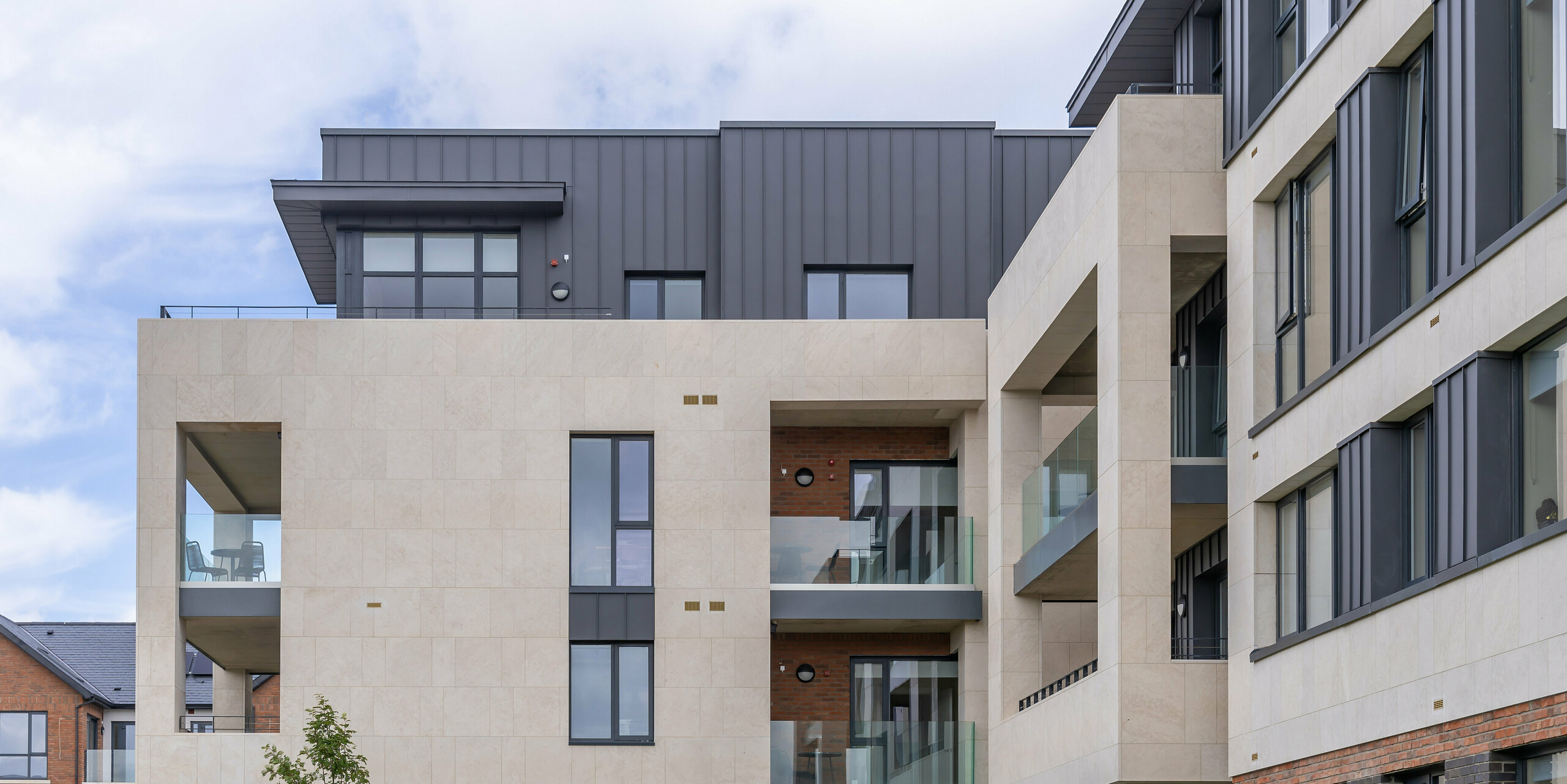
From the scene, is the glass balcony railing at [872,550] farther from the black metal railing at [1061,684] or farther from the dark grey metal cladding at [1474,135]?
the dark grey metal cladding at [1474,135]

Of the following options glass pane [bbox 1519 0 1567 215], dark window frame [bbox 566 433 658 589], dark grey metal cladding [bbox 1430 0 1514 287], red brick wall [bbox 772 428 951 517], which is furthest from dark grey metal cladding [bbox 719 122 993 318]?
glass pane [bbox 1519 0 1567 215]

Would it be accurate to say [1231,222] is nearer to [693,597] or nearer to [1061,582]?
[1061,582]

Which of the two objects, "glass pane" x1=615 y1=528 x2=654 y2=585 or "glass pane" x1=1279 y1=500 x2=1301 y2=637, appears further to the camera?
"glass pane" x1=615 y1=528 x2=654 y2=585

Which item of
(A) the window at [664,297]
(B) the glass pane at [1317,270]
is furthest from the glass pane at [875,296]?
(B) the glass pane at [1317,270]

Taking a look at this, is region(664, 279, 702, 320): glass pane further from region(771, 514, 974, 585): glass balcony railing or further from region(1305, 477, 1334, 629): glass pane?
region(1305, 477, 1334, 629): glass pane

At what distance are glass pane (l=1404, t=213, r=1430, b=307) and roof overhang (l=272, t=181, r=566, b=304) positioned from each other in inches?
634

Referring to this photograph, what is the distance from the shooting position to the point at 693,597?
25.2 metres

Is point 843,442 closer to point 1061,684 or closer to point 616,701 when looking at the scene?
point 616,701

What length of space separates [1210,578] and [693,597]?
7.32m

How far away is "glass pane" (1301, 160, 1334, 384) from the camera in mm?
15344

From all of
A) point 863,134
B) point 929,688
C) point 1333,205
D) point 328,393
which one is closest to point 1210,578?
point 929,688

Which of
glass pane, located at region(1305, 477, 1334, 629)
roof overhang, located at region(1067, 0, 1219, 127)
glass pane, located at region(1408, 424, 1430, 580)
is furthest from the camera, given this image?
roof overhang, located at region(1067, 0, 1219, 127)

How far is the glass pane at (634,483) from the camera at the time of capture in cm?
2558

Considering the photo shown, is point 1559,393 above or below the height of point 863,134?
below
